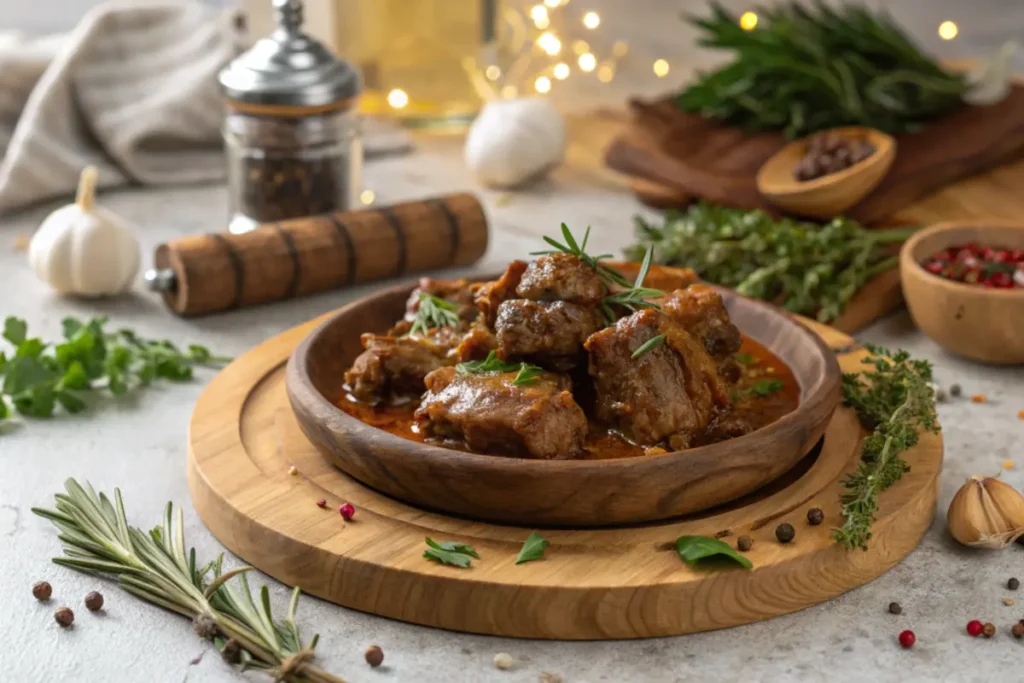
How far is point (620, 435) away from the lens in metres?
2.77

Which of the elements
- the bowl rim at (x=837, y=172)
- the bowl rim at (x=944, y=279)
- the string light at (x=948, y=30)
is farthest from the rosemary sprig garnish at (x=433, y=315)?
the string light at (x=948, y=30)

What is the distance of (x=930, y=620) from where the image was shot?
8.11 feet

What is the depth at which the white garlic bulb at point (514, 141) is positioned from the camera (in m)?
5.39

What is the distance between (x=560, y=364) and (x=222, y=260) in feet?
5.49

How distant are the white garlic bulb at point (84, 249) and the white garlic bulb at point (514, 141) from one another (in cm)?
170

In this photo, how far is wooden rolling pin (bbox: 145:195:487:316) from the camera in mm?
4078

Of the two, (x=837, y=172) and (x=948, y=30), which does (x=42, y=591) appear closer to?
(x=837, y=172)

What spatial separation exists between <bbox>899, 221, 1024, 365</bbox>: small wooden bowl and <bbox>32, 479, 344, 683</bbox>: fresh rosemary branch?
213cm

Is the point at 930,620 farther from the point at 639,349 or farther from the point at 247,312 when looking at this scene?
the point at 247,312

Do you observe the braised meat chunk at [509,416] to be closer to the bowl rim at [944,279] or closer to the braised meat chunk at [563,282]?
the braised meat chunk at [563,282]

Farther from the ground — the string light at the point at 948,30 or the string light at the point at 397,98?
the string light at the point at 948,30

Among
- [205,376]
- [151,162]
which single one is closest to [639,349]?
[205,376]

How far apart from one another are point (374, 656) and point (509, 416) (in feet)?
1.82

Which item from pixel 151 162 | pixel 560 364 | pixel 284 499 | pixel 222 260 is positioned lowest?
pixel 151 162
